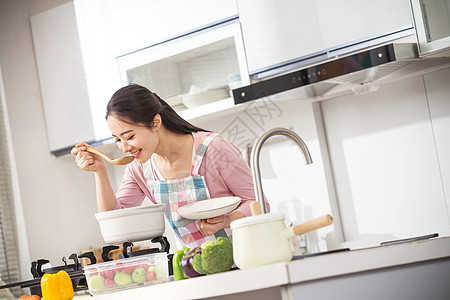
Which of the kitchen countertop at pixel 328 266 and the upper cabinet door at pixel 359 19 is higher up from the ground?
the upper cabinet door at pixel 359 19

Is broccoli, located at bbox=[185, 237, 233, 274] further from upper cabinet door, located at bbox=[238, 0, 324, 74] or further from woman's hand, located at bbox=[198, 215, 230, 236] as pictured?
→ upper cabinet door, located at bbox=[238, 0, 324, 74]

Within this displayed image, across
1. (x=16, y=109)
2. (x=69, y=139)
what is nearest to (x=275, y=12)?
(x=69, y=139)

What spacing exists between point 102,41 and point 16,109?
0.66m

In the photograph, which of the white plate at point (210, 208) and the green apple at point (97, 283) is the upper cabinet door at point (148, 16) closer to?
the white plate at point (210, 208)

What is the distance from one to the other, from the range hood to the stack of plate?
0.88 ft

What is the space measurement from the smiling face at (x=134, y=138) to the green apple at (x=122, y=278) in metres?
0.47

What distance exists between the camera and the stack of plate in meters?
2.88

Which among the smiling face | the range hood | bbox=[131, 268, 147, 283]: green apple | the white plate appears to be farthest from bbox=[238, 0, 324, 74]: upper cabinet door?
bbox=[131, 268, 147, 283]: green apple

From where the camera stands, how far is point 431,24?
2.30 metres

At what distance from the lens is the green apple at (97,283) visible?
1406 mm

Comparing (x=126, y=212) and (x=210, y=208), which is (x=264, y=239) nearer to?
(x=210, y=208)

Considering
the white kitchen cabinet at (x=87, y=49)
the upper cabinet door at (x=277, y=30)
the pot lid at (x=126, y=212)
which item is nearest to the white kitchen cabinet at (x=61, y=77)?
the white kitchen cabinet at (x=87, y=49)

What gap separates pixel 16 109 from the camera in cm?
339

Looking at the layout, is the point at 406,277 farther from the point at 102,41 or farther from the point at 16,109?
the point at 16,109
